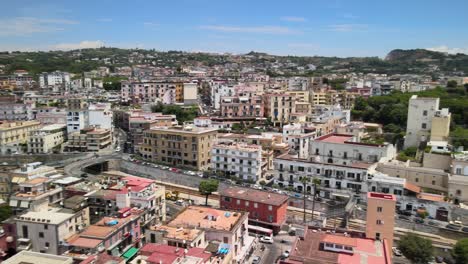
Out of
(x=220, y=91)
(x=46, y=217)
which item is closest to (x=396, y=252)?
(x=46, y=217)

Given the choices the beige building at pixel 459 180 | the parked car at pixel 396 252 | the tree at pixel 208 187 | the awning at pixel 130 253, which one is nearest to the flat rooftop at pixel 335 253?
the parked car at pixel 396 252

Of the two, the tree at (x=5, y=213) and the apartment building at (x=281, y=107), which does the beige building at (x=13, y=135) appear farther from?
the apartment building at (x=281, y=107)

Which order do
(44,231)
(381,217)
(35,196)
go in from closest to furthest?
(44,231) < (381,217) < (35,196)

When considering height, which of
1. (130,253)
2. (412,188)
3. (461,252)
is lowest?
(461,252)

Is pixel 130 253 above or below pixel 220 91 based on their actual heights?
below

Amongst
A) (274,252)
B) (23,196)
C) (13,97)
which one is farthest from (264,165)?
(13,97)

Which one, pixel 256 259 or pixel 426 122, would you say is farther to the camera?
pixel 426 122

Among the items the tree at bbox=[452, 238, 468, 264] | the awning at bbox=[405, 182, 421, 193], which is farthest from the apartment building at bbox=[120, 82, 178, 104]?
the tree at bbox=[452, 238, 468, 264]

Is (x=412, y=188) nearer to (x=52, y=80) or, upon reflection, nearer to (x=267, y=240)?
(x=267, y=240)
